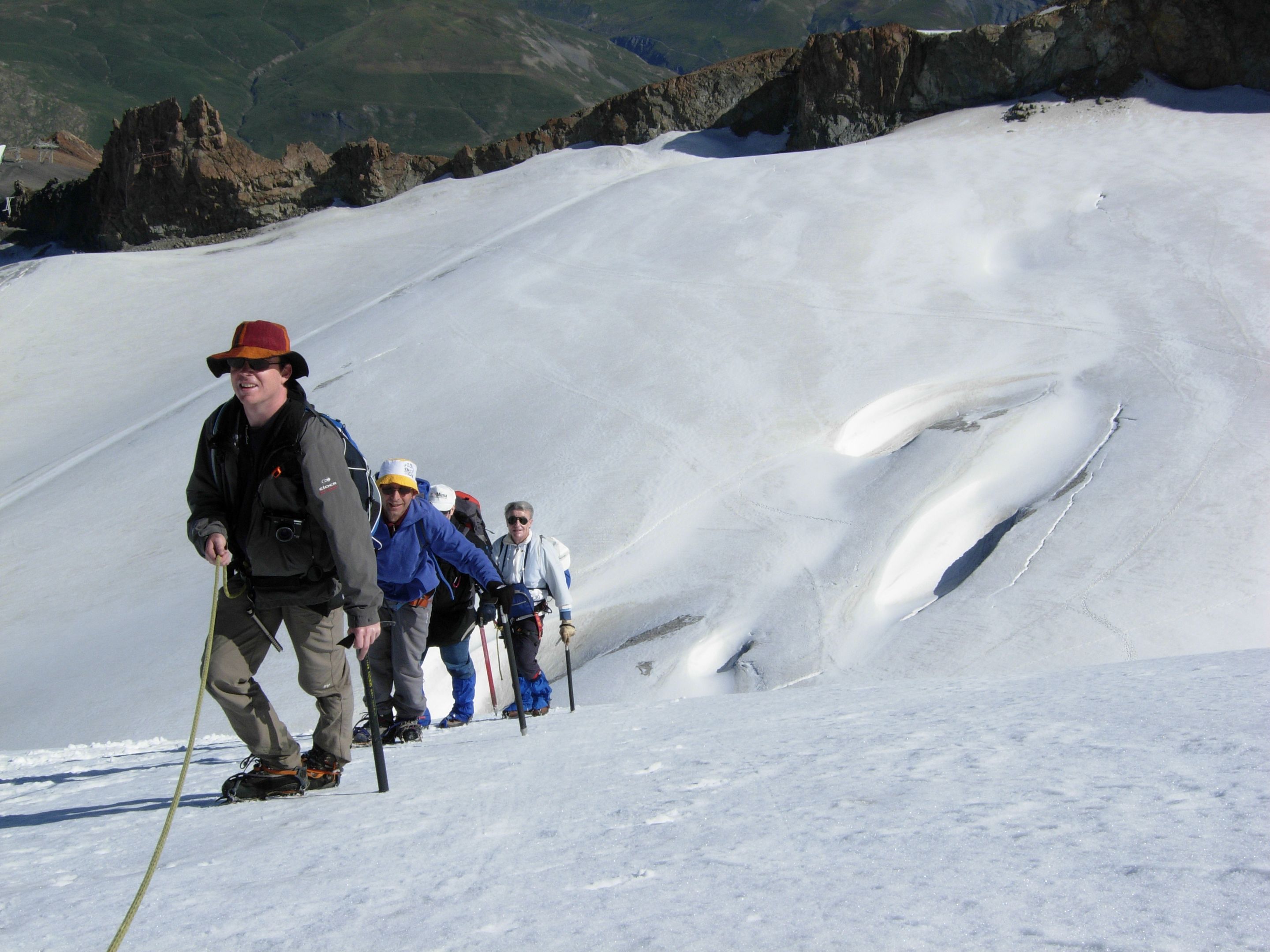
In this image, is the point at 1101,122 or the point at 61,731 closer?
the point at 61,731

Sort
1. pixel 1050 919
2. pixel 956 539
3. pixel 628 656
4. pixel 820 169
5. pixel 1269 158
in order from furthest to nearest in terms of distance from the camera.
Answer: pixel 820 169 < pixel 1269 158 < pixel 956 539 < pixel 628 656 < pixel 1050 919

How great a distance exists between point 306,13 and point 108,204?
143943mm

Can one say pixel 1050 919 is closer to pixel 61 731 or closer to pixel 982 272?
pixel 61 731

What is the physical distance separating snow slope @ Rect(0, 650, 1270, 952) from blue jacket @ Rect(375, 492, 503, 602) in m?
1.11

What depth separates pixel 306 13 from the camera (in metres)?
151

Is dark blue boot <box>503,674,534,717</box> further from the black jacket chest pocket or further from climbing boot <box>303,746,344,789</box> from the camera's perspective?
the black jacket chest pocket

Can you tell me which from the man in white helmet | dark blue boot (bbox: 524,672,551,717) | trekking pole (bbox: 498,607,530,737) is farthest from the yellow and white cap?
dark blue boot (bbox: 524,672,551,717)

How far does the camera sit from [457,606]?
5566mm

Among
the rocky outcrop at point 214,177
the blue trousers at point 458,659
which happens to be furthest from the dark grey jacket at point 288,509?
the rocky outcrop at point 214,177

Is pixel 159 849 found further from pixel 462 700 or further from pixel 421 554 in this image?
pixel 462 700

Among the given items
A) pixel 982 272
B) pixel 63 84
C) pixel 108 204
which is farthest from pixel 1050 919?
pixel 63 84

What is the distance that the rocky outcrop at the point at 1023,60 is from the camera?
1841cm

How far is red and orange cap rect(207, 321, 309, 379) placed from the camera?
3.16 metres

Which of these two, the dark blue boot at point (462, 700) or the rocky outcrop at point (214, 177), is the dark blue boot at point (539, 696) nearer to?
the dark blue boot at point (462, 700)
